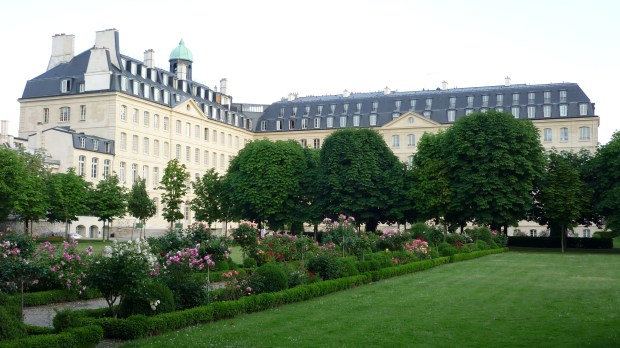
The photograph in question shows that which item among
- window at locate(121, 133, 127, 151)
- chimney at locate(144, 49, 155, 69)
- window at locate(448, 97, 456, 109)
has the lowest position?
window at locate(121, 133, 127, 151)

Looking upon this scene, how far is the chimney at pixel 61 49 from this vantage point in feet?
221

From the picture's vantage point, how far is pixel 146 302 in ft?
44.8

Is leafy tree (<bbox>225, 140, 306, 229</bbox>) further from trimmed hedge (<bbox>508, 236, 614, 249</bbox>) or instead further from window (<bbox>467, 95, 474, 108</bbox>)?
window (<bbox>467, 95, 474, 108</bbox>)

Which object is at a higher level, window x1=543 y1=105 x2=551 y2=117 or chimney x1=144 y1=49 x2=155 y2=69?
chimney x1=144 y1=49 x2=155 y2=69

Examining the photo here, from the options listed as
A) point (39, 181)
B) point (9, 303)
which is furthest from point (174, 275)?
point (39, 181)

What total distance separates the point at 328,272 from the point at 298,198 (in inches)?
1302

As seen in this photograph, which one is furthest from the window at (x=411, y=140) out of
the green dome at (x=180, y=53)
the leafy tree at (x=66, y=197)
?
the leafy tree at (x=66, y=197)

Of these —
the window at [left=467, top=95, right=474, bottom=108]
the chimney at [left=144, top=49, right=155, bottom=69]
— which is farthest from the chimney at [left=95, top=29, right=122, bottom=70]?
the window at [left=467, top=95, right=474, bottom=108]

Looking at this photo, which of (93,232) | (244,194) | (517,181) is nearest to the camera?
(517,181)

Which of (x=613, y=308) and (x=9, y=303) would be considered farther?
(x=613, y=308)

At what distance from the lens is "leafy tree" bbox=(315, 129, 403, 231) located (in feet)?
168

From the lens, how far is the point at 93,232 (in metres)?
60.1

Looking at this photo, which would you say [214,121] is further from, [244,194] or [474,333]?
[474,333]

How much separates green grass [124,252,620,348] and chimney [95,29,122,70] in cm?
4812
